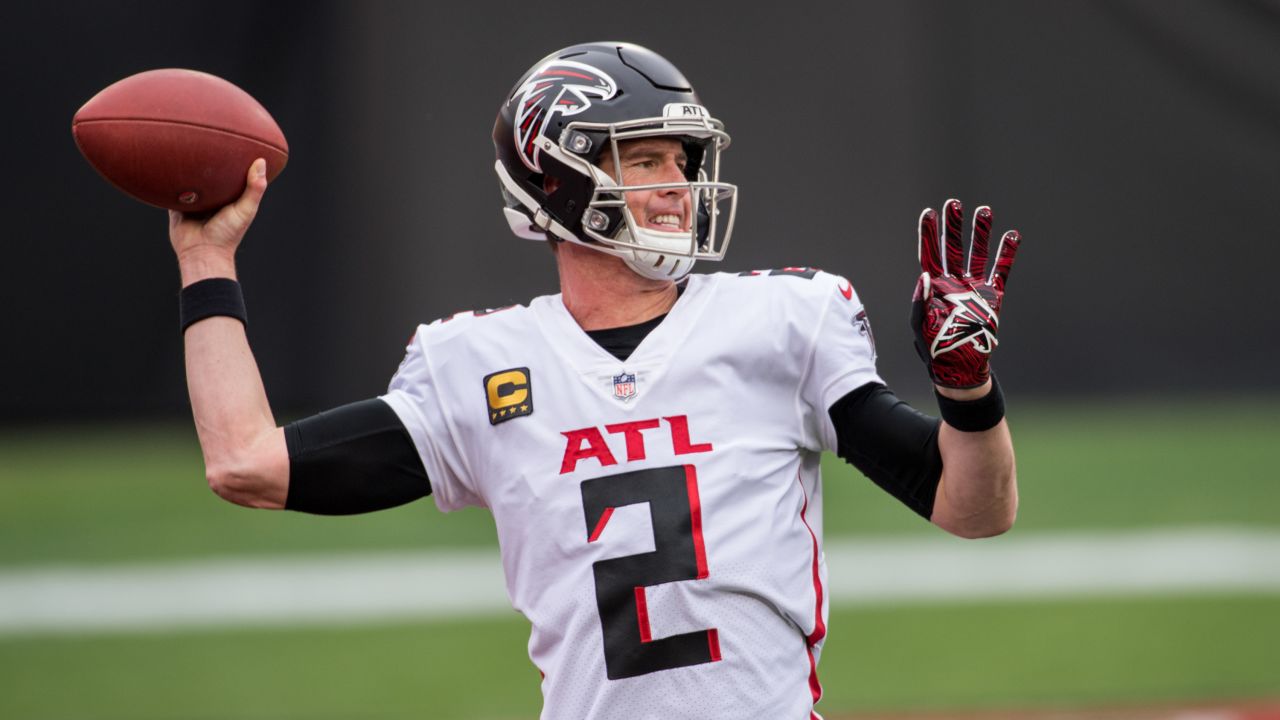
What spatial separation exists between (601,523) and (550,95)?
2.55ft

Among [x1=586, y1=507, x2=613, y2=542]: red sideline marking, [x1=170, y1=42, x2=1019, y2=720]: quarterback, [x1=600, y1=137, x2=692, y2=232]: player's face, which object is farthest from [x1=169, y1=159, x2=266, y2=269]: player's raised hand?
[x1=586, y1=507, x2=613, y2=542]: red sideline marking

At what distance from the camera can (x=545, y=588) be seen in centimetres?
254

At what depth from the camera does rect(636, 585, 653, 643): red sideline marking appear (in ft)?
8.02

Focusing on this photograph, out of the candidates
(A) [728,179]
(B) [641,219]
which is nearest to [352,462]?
(B) [641,219]

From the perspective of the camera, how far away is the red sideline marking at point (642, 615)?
2443 mm

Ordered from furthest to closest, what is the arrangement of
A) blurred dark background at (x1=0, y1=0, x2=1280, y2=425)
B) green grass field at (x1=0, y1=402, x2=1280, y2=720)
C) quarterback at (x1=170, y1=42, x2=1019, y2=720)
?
blurred dark background at (x1=0, y1=0, x2=1280, y2=425)
green grass field at (x1=0, y1=402, x2=1280, y2=720)
quarterback at (x1=170, y1=42, x2=1019, y2=720)

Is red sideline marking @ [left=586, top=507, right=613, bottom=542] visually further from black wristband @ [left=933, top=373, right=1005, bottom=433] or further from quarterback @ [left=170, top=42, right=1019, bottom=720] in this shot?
black wristband @ [left=933, top=373, right=1005, bottom=433]

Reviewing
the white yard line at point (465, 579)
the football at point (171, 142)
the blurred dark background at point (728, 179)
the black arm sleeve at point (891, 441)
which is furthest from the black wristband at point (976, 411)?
the blurred dark background at point (728, 179)

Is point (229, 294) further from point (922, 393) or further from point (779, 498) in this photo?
point (922, 393)

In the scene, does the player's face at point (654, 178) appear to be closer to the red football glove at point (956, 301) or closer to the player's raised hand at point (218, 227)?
the red football glove at point (956, 301)

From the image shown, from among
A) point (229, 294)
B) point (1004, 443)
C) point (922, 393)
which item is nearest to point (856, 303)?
point (1004, 443)

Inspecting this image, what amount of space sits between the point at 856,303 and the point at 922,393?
6.52m

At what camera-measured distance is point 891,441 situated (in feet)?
8.15

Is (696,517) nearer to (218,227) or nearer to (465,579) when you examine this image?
(218,227)
